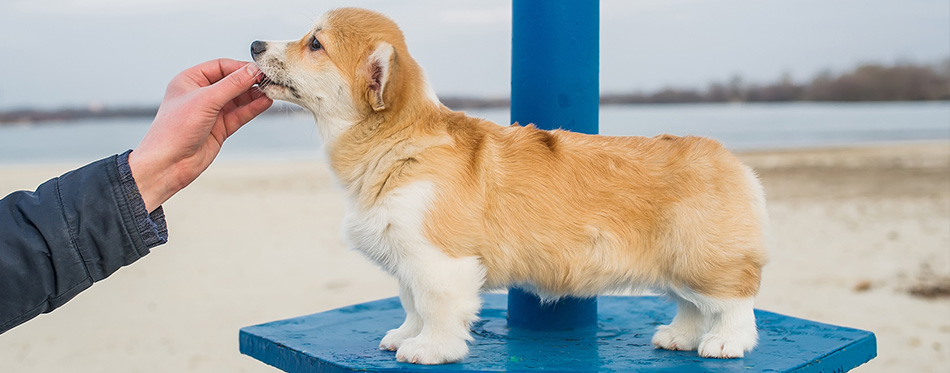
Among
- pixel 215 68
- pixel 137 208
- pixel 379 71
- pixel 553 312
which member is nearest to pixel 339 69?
pixel 379 71

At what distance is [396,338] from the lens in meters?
3.18

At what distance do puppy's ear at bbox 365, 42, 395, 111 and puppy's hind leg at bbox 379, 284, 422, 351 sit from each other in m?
0.78

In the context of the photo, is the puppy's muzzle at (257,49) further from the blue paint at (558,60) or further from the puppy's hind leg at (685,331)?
the puppy's hind leg at (685,331)

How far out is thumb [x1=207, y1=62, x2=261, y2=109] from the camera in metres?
2.84

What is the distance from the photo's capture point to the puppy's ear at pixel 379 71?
9.14ft

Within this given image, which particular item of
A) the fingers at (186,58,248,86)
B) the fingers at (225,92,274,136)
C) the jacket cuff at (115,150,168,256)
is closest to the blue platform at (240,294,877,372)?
the jacket cuff at (115,150,168,256)

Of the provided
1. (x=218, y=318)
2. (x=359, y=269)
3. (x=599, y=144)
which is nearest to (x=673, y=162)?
(x=599, y=144)

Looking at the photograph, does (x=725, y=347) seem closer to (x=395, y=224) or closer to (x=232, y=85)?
(x=395, y=224)

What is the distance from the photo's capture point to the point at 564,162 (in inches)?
117

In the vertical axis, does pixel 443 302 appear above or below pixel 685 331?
above

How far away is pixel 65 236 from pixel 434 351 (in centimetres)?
127

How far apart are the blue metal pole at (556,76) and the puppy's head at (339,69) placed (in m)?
0.85

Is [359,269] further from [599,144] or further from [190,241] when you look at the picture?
[599,144]

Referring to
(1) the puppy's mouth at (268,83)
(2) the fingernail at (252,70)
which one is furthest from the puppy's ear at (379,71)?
(2) the fingernail at (252,70)
